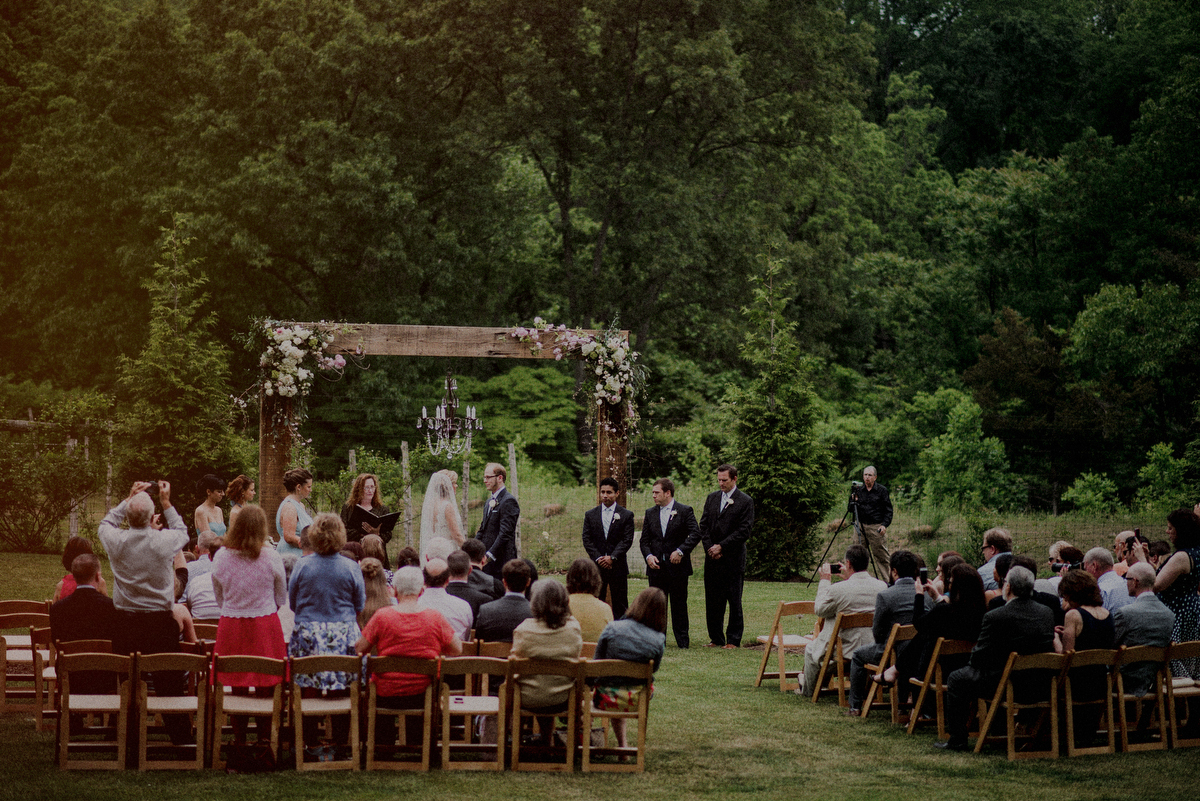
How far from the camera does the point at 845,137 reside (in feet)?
114

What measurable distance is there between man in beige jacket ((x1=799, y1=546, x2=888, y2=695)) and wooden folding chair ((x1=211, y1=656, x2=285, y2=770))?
4111 mm

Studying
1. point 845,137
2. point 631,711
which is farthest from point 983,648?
point 845,137

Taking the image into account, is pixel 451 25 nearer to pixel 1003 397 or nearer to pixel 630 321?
pixel 630 321

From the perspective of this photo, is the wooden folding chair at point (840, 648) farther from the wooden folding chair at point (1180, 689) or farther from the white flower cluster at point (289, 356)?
the white flower cluster at point (289, 356)

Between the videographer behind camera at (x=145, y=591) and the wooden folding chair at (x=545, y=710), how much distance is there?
6.80ft

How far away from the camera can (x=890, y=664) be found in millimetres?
8859

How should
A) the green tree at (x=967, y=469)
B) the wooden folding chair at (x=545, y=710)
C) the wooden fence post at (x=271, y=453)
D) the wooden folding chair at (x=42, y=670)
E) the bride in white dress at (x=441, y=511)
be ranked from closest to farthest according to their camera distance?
the wooden folding chair at (x=545, y=710) → the wooden folding chair at (x=42, y=670) → the bride in white dress at (x=441, y=511) → the wooden fence post at (x=271, y=453) → the green tree at (x=967, y=469)

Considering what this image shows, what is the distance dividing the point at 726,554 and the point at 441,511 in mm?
2896

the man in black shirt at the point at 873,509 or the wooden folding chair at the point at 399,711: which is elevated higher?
the man in black shirt at the point at 873,509

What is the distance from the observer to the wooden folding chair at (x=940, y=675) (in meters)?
7.97

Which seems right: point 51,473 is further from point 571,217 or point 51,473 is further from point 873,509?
point 571,217

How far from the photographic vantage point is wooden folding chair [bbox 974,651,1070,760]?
738 centimetres

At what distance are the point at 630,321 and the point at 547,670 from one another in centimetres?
2278

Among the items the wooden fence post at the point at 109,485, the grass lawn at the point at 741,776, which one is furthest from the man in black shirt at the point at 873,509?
the wooden fence post at the point at 109,485
